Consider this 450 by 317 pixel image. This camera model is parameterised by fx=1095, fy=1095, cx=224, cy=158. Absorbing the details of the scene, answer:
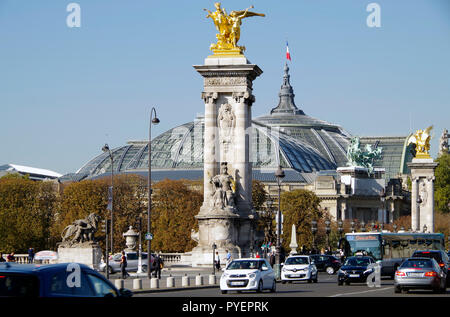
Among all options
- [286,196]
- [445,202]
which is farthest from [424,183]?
[445,202]

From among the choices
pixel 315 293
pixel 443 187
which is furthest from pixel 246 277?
pixel 443 187

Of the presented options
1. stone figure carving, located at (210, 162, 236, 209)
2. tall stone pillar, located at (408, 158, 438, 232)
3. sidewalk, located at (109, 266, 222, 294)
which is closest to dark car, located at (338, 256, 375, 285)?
sidewalk, located at (109, 266, 222, 294)

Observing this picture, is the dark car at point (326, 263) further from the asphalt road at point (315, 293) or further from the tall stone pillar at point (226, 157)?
the asphalt road at point (315, 293)

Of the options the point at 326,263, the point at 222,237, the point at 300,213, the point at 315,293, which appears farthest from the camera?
the point at 300,213

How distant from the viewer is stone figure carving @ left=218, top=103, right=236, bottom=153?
7212cm

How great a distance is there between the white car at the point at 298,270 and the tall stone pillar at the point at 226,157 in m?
14.1

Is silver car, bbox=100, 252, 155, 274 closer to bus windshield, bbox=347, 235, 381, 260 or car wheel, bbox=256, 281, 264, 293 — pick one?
bus windshield, bbox=347, 235, 381, 260

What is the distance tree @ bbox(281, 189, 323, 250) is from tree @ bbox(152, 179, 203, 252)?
62.3 feet

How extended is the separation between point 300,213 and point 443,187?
138 feet

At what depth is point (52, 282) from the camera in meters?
17.0

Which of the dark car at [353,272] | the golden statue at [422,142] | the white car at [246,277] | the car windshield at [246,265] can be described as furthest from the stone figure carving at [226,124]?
the golden statue at [422,142]

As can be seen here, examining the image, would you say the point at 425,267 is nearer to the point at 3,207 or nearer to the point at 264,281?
the point at 264,281

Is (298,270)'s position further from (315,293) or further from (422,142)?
(422,142)
